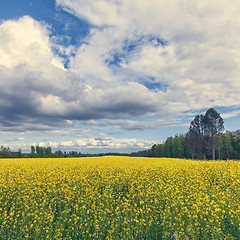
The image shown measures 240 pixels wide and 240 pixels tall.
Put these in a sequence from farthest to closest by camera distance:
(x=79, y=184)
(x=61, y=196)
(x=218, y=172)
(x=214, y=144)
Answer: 1. (x=214, y=144)
2. (x=218, y=172)
3. (x=79, y=184)
4. (x=61, y=196)

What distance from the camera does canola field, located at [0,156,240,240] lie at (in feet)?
21.1

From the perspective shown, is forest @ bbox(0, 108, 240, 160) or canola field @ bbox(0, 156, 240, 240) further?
forest @ bbox(0, 108, 240, 160)

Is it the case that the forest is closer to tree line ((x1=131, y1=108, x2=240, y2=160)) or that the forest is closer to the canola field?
tree line ((x1=131, y1=108, x2=240, y2=160))

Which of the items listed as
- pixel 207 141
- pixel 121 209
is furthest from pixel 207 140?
pixel 121 209

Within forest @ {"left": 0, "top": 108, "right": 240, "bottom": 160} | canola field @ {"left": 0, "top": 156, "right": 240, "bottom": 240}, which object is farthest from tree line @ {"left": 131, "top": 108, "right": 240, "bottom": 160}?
canola field @ {"left": 0, "top": 156, "right": 240, "bottom": 240}

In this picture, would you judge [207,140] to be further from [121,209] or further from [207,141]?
[121,209]

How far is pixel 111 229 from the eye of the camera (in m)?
6.96

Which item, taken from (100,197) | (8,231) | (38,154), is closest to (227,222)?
(100,197)

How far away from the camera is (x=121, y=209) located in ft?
27.1

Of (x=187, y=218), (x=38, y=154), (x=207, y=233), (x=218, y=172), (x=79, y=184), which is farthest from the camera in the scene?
(x=38, y=154)

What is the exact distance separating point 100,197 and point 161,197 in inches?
120

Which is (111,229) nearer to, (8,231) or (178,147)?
(8,231)

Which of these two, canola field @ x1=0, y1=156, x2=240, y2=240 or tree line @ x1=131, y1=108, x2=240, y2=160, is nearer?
canola field @ x1=0, y1=156, x2=240, y2=240

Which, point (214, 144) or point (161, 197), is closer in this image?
point (161, 197)
